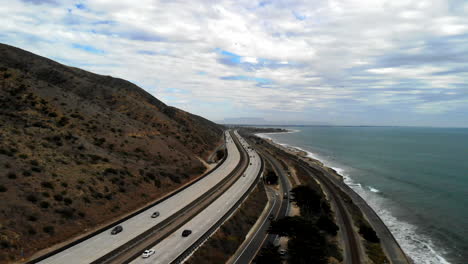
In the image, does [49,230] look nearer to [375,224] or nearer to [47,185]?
[47,185]

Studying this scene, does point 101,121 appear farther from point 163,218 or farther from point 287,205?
point 287,205

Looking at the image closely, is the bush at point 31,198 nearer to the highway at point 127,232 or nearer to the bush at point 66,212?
the bush at point 66,212

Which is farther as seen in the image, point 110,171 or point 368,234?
point 110,171

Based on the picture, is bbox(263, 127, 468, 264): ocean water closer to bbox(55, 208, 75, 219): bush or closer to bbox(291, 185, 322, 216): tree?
bbox(291, 185, 322, 216): tree

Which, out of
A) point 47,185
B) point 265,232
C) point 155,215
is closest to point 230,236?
point 265,232

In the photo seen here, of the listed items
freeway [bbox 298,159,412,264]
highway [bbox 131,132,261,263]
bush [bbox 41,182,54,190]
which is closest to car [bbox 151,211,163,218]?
highway [bbox 131,132,261,263]

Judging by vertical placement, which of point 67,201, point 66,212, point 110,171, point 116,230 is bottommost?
point 116,230

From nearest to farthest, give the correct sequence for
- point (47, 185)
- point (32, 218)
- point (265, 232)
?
point (32, 218) → point (47, 185) → point (265, 232)
